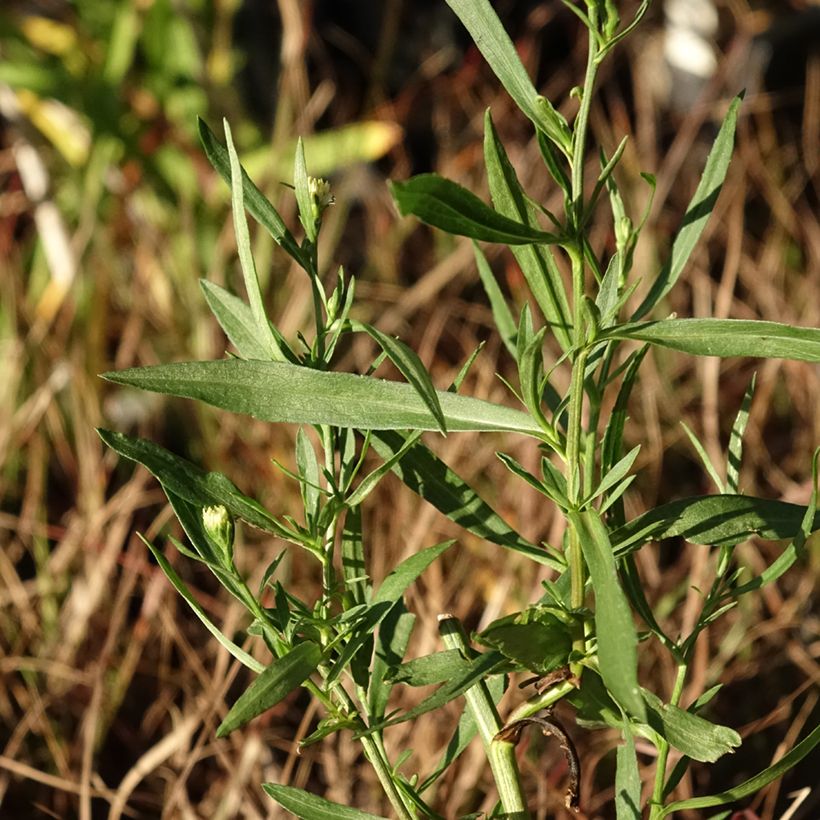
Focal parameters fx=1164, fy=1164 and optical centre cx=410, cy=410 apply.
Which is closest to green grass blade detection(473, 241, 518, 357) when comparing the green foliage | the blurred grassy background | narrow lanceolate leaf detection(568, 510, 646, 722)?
the green foliage

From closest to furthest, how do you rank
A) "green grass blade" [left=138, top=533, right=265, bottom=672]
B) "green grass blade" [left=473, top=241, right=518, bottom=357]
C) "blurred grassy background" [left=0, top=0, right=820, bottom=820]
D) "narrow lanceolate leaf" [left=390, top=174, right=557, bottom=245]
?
1. "narrow lanceolate leaf" [left=390, top=174, right=557, bottom=245]
2. "green grass blade" [left=138, top=533, right=265, bottom=672]
3. "green grass blade" [left=473, top=241, right=518, bottom=357]
4. "blurred grassy background" [left=0, top=0, right=820, bottom=820]

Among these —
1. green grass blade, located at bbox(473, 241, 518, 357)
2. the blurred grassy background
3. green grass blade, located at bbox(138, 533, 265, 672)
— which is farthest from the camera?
the blurred grassy background

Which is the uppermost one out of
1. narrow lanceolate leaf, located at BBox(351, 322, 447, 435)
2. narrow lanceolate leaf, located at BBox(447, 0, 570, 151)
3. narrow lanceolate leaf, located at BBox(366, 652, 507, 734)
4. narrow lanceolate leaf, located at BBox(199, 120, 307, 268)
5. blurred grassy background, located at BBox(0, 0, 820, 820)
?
narrow lanceolate leaf, located at BBox(447, 0, 570, 151)

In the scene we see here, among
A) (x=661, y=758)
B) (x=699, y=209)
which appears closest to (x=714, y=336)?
(x=699, y=209)

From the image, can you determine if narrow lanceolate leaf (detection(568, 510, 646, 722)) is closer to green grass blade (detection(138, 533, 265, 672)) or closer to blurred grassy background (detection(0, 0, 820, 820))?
green grass blade (detection(138, 533, 265, 672))

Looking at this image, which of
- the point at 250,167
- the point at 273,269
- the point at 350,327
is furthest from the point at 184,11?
the point at 350,327

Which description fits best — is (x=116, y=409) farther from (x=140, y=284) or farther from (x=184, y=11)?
(x=184, y=11)

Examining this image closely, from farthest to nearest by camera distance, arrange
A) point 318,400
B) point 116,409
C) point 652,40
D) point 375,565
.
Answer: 1. point 652,40
2. point 116,409
3. point 375,565
4. point 318,400
